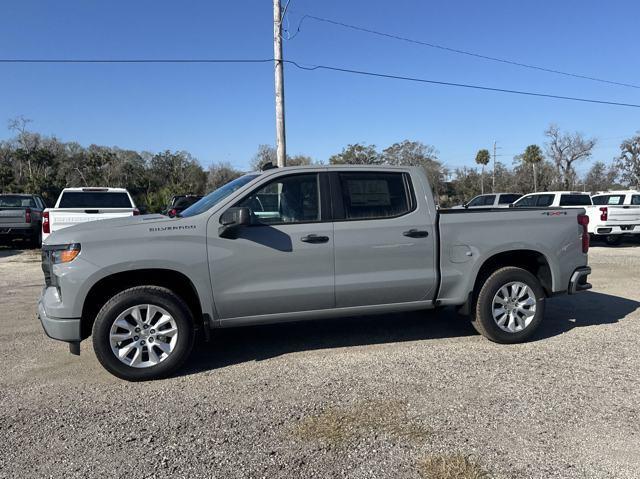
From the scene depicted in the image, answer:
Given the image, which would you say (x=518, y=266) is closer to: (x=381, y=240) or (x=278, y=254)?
(x=381, y=240)

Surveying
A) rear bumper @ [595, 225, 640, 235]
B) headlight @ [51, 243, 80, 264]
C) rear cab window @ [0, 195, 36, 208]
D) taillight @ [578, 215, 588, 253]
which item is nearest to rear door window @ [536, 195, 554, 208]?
rear bumper @ [595, 225, 640, 235]

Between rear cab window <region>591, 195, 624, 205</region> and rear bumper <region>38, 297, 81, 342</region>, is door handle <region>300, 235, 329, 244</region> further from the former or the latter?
rear cab window <region>591, 195, 624, 205</region>

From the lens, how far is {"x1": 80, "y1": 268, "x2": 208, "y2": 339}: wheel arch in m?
4.41

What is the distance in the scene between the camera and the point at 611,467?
9.86ft

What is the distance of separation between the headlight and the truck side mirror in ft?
3.94

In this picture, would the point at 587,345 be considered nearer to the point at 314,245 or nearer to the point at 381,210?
the point at 381,210

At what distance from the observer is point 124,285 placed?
14.9 feet

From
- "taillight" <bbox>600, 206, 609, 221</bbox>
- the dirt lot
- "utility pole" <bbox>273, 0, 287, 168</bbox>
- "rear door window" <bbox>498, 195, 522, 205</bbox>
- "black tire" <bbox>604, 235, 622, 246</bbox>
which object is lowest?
the dirt lot

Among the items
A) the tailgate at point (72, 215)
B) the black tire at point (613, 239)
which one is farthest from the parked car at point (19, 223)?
the black tire at point (613, 239)

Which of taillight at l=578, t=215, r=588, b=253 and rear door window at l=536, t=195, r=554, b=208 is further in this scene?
rear door window at l=536, t=195, r=554, b=208

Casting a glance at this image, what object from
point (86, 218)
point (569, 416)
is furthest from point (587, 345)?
point (86, 218)

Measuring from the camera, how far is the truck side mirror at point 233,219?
4332 millimetres

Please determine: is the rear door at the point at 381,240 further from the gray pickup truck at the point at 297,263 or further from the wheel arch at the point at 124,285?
the wheel arch at the point at 124,285

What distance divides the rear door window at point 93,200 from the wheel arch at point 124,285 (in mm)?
7507
